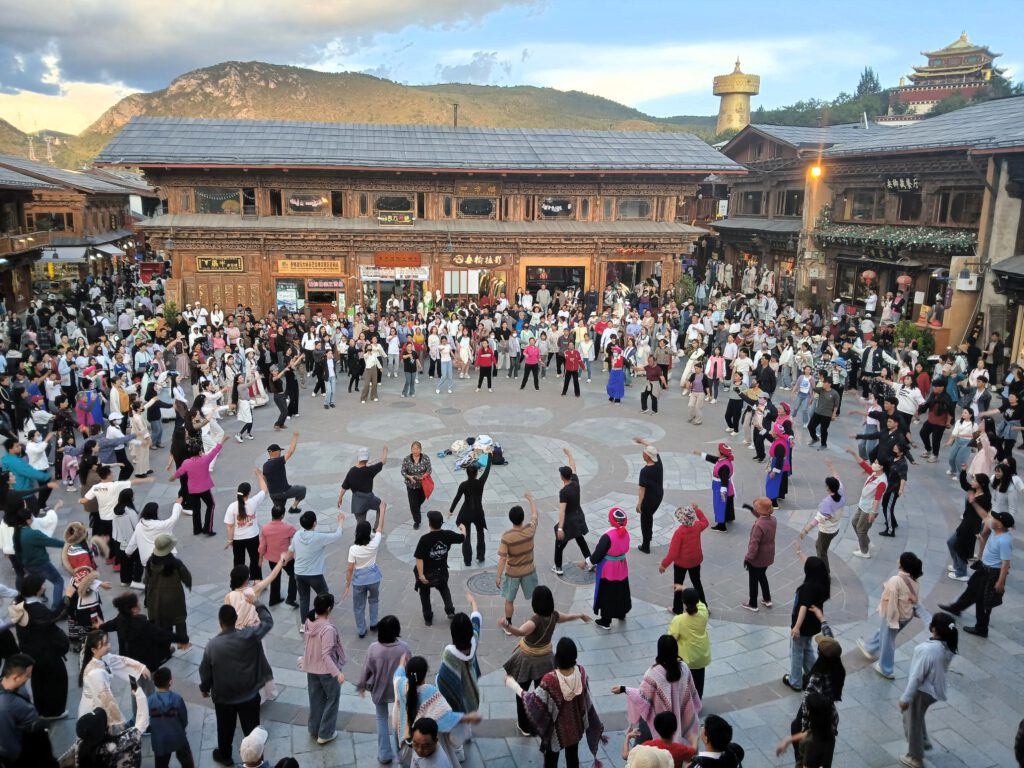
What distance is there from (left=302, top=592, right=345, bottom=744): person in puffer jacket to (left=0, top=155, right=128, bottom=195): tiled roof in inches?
1549

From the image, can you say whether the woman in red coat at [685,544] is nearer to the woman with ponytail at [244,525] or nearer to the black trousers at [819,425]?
the woman with ponytail at [244,525]

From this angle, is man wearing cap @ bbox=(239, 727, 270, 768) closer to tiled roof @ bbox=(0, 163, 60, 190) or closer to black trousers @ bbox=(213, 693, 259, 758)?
black trousers @ bbox=(213, 693, 259, 758)

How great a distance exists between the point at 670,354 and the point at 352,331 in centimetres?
1079

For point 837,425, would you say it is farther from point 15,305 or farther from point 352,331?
point 15,305

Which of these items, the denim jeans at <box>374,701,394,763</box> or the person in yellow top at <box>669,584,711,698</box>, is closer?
the denim jeans at <box>374,701,394,763</box>

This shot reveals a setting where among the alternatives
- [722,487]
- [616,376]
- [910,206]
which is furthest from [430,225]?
[722,487]

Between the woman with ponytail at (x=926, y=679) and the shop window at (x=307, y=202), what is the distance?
30.1 metres

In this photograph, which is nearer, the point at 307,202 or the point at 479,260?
the point at 307,202

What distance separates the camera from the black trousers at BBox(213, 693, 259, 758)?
22.2 ft

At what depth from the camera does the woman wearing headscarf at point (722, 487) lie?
11.8 m

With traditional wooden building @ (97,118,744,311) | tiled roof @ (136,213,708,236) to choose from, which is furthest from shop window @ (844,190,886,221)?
tiled roof @ (136,213,708,236)

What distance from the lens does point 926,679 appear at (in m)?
Result: 6.85

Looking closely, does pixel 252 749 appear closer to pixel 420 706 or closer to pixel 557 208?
pixel 420 706

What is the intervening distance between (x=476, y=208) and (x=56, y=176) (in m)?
28.2
